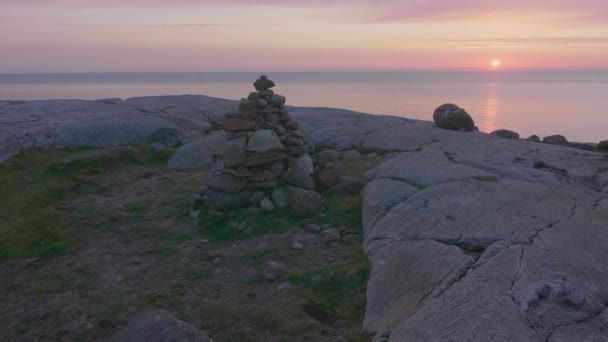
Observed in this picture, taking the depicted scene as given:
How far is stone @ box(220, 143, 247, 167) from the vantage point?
1053 centimetres

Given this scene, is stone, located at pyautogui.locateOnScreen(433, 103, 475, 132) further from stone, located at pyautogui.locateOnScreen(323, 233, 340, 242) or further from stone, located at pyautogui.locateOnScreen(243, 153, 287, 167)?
stone, located at pyautogui.locateOnScreen(323, 233, 340, 242)

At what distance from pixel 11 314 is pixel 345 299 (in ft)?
15.0

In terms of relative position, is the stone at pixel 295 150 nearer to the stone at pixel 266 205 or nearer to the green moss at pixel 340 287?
the stone at pixel 266 205

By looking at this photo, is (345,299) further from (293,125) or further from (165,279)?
(293,125)

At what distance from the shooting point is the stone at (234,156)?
10531 millimetres

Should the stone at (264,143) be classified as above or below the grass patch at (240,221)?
above

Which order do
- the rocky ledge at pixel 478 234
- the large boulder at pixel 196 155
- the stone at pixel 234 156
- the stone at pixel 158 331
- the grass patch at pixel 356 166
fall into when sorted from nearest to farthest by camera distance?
the rocky ledge at pixel 478 234 < the stone at pixel 158 331 < the stone at pixel 234 156 < the grass patch at pixel 356 166 < the large boulder at pixel 196 155

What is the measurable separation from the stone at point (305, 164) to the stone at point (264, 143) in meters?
0.50

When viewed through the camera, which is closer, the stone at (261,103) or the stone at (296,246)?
the stone at (296,246)

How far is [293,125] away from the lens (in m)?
11.9

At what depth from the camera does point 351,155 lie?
14.3m

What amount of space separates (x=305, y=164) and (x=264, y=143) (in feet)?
3.38

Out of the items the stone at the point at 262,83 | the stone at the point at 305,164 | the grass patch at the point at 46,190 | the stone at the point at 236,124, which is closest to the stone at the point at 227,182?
the stone at the point at 236,124

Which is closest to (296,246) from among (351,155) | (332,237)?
(332,237)
